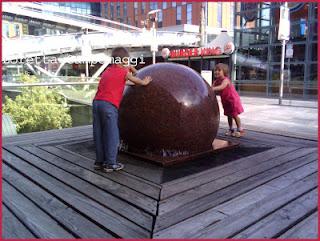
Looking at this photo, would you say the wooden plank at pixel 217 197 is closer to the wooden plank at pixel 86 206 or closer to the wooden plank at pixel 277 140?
the wooden plank at pixel 86 206

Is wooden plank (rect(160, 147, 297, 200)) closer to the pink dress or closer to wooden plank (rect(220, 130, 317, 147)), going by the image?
wooden plank (rect(220, 130, 317, 147))

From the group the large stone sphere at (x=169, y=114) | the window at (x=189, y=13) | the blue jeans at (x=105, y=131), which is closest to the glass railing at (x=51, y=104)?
the large stone sphere at (x=169, y=114)

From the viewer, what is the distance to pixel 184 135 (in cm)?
470

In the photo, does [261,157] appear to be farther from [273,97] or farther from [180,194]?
[273,97]

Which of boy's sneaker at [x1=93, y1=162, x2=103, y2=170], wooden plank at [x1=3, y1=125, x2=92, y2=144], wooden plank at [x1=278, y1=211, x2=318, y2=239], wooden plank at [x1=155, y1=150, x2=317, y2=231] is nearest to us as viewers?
wooden plank at [x1=278, y1=211, x2=318, y2=239]

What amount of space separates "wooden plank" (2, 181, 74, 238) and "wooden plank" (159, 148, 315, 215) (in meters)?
0.92

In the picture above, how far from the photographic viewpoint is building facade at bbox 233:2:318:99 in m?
20.2

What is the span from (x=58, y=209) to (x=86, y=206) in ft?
0.84

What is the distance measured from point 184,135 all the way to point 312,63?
1814 centimetres

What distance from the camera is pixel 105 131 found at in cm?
428

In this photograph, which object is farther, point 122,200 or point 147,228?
point 122,200

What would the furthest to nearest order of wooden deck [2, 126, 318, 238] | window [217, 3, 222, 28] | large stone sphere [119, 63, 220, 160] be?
1. window [217, 3, 222, 28]
2. large stone sphere [119, 63, 220, 160]
3. wooden deck [2, 126, 318, 238]

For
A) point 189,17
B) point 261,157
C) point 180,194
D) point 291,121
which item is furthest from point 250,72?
point 189,17

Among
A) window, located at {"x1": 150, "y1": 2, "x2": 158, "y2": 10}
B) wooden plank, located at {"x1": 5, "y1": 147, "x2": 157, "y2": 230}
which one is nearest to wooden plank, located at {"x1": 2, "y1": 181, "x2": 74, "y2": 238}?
wooden plank, located at {"x1": 5, "y1": 147, "x2": 157, "y2": 230}
